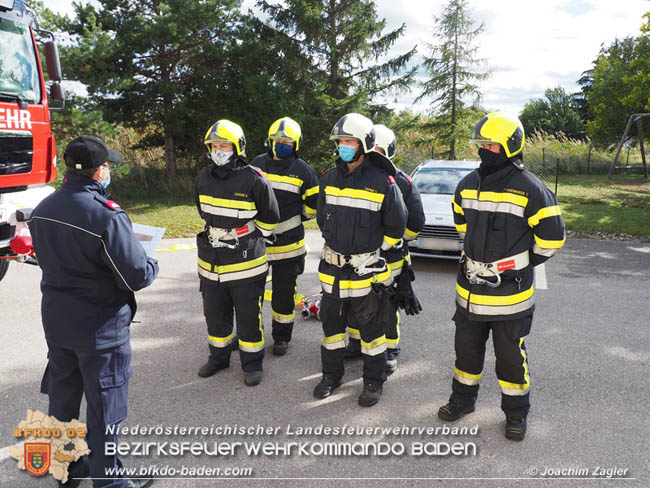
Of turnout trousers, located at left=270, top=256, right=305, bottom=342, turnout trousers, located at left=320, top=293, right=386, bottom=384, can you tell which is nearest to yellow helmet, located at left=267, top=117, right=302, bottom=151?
turnout trousers, located at left=270, top=256, right=305, bottom=342

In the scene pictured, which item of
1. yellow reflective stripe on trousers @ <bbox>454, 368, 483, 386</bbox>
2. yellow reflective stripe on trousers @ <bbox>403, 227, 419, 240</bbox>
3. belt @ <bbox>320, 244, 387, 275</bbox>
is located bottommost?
yellow reflective stripe on trousers @ <bbox>454, 368, 483, 386</bbox>

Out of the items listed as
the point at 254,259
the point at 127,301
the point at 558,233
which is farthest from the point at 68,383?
the point at 558,233

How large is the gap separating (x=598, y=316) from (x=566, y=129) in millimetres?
57715

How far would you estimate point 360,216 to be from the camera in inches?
140

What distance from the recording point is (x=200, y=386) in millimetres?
3891

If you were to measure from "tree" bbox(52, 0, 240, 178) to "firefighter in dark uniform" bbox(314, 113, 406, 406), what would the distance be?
11.1 metres

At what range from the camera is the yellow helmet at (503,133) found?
10.1 ft

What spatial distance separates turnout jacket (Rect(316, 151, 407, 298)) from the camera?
11.6 feet

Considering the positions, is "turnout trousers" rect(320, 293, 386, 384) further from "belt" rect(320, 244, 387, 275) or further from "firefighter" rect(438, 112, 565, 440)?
"firefighter" rect(438, 112, 565, 440)

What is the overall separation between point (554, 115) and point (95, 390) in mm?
65270

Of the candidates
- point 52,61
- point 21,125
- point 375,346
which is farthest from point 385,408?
point 52,61

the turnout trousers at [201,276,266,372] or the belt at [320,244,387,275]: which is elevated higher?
the belt at [320,244,387,275]

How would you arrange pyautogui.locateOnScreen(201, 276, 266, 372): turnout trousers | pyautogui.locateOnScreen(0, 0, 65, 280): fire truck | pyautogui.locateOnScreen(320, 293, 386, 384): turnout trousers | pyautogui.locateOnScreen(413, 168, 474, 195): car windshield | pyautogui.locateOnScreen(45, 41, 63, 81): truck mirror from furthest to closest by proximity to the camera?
pyautogui.locateOnScreen(413, 168, 474, 195): car windshield → pyautogui.locateOnScreen(45, 41, 63, 81): truck mirror → pyautogui.locateOnScreen(0, 0, 65, 280): fire truck → pyautogui.locateOnScreen(201, 276, 266, 372): turnout trousers → pyautogui.locateOnScreen(320, 293, 386, 384): turnout trousers

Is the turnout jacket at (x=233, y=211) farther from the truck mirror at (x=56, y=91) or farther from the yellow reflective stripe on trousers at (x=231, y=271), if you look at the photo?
the truck mirror at (x=56, y=91)
